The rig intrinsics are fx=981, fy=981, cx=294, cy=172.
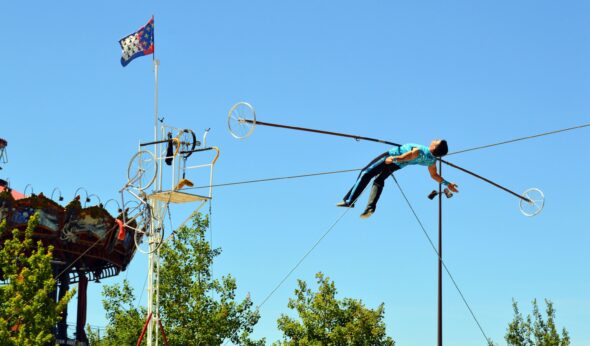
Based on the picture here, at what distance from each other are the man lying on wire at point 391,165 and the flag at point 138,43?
16560mm

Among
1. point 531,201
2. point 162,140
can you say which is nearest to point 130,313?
point 162,140

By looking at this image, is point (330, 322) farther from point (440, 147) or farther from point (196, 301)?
point (440, 147)

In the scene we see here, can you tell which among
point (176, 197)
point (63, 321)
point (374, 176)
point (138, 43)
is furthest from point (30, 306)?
point (63, 321)

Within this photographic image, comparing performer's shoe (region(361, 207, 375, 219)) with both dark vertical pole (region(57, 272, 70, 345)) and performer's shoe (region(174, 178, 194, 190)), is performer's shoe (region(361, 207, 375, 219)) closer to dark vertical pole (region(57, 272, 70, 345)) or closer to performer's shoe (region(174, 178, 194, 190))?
performer's shoe (region(174, 178, 194, 190))

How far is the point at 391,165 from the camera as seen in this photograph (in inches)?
576

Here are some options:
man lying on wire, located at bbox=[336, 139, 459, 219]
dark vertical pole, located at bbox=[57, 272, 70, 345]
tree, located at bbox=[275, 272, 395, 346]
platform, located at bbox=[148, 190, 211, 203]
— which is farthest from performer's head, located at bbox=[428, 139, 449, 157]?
dark vertical pole, located at bbox=[57, 272, 70, 345]

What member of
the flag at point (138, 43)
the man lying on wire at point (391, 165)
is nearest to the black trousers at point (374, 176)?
the man lying on wire at point (391, 165)

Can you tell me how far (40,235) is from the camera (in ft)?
158

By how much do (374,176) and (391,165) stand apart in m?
0.37

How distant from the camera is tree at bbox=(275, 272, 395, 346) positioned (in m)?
42.1

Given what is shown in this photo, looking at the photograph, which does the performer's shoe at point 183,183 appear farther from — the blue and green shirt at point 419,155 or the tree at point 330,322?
the tree at point 330,322

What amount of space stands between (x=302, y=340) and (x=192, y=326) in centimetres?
546

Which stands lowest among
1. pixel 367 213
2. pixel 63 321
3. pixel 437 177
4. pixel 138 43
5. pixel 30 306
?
pixel 367 213

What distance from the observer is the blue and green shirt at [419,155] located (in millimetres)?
14008
